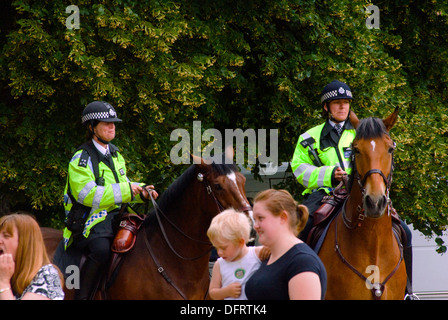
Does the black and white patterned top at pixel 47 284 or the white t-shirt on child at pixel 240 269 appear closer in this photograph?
the black and white patterned top at pixel 47 284

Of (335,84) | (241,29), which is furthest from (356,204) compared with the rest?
(241,29)

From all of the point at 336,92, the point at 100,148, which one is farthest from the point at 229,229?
the point at 336,92

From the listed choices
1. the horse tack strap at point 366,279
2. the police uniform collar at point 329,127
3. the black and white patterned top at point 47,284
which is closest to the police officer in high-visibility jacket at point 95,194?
the horse tack strap at point 366,279

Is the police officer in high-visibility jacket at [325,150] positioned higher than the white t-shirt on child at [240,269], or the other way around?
the police officer in high-visibility jacket at [325,150]

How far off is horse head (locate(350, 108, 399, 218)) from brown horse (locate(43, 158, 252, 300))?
1.09 meters

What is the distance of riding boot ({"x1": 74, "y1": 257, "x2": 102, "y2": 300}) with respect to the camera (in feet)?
19.3

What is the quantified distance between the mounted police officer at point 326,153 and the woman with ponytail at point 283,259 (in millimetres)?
2691

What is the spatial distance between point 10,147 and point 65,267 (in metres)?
3.94

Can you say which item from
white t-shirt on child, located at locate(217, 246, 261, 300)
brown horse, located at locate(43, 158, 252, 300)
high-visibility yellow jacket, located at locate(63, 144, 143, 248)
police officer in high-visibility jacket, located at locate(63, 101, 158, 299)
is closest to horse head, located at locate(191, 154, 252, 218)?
brown horse, located at locate(43, 158, 252, 300)

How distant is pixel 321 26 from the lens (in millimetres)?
10844

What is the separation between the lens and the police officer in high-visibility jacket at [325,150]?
21.1 ft

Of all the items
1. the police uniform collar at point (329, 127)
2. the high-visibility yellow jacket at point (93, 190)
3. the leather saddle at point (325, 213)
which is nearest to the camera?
the high-visibility yellow jacket at point (93, 190)

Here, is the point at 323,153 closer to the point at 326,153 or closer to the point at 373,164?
the point at 326,153

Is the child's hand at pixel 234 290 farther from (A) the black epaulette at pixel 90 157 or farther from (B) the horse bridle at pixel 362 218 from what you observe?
(A) the black epaulette at pixel 90 157
